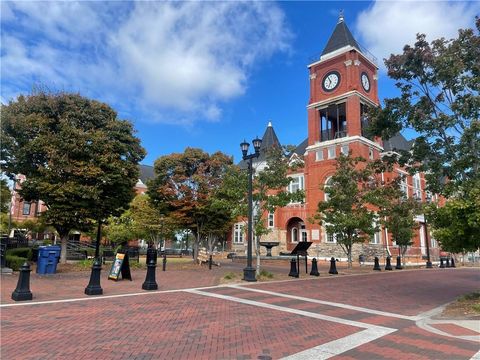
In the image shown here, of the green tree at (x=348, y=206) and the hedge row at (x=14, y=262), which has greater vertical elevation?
the green tree at (x=348, y=206)

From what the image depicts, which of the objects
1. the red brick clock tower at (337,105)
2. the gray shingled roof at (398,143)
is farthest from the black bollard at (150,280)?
the gray shingled roof at (398,143)

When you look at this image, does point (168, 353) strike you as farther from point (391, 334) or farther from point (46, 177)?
point (46, 177)

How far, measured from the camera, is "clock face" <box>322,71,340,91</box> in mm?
40397

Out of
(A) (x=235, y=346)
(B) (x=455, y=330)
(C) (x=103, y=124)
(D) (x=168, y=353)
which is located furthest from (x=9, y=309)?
(C) (x=103, y=124)

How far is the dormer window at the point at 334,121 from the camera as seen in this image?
40500 mm

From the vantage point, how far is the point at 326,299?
431 inches

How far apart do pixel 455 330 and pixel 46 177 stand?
52.5 ft

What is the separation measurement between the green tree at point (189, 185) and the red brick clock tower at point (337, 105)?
16.7m

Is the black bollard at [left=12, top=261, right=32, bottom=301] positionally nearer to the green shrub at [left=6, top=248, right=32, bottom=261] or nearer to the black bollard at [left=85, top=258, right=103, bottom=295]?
the black bollard at [left=85, top=258, right=103, bottom=295]

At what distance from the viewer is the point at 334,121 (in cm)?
4394

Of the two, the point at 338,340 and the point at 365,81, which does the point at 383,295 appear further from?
the point at 365,81

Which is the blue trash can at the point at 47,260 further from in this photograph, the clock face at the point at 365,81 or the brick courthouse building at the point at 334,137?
the clock face at the point at 365,81

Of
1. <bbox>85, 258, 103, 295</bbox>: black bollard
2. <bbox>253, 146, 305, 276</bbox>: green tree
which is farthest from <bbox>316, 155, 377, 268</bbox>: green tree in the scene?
<bbox>85, 258, 103, 295</bbox>: black bollard

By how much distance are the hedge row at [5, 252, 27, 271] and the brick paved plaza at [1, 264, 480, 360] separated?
15.3 ft
